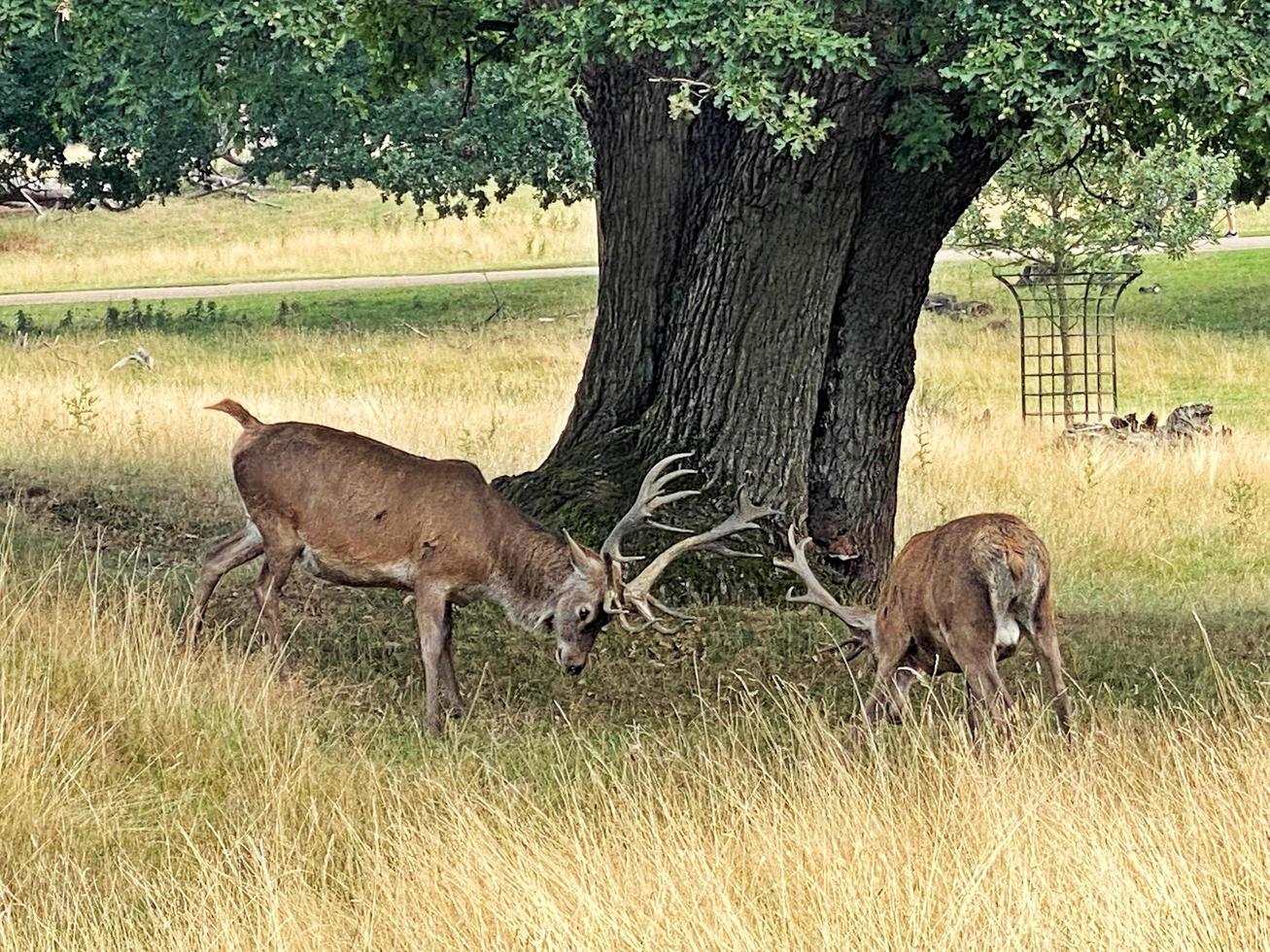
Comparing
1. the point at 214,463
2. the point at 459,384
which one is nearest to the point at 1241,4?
the point at 214,463

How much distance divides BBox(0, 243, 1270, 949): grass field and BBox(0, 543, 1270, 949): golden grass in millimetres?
20

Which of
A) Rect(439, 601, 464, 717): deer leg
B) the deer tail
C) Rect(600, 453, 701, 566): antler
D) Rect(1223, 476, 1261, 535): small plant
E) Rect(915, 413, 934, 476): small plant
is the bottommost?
Rect(1223, 476, 1261, 535): small plant

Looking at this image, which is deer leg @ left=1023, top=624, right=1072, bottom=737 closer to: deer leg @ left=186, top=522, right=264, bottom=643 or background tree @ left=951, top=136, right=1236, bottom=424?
deer leg @ left=186, top=522, right=264, bottom=643

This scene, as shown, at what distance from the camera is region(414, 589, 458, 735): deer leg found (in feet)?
30.8

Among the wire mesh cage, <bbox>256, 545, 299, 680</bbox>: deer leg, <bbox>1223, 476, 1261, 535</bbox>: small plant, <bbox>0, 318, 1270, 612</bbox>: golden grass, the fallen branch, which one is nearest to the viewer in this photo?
<bbox>256, 545, 299, 680</bbox>: deer leg

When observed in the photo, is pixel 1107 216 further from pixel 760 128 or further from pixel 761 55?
pixel 761 55

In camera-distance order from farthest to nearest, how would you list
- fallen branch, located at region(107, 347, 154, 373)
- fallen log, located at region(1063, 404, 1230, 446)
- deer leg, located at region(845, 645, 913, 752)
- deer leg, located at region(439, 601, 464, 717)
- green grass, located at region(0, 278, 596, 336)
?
green grass, located at region(0, 278, 596, 336) → fallen branch, located at region(107, 347, 154, 373) → fallen log, located at region(1063, 404, 1230, 446) → deer leg, located at region(439, 601, 464, 717) → deer leg, located at region(845, 645, 913, 752)

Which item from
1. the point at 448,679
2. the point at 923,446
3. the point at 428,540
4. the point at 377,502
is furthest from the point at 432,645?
the point at 923,446

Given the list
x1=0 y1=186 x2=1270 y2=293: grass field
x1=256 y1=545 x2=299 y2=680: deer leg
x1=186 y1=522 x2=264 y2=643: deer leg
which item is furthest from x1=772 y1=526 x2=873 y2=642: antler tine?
x1=0 y1=186 x2=1270 y2=293: grass field

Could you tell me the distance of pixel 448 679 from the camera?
9.64 meters

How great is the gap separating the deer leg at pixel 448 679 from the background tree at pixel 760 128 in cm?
216

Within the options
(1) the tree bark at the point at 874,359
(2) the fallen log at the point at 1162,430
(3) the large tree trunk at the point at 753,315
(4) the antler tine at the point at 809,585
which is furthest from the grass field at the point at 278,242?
(4) the antler tine at the point at 809,585

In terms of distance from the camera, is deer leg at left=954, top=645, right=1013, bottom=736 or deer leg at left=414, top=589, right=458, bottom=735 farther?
deer leg at left=414, top=589, right=458, bottom=735

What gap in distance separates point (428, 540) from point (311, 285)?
2799 cm
